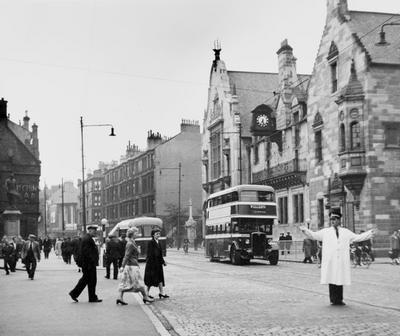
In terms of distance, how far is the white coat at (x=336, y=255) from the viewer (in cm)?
1299

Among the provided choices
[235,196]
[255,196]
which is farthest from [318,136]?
[235,196]

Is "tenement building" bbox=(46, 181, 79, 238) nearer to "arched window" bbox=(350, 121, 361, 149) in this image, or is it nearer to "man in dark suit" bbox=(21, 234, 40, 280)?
"arched window" bbox=(350, 121, 361, 149)

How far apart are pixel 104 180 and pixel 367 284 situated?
94.5m

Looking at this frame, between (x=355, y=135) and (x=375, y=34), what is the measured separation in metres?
6.08

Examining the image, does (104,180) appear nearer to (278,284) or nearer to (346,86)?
(346,86)

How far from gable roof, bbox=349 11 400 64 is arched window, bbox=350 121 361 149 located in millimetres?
3516

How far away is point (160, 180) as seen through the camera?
268ft

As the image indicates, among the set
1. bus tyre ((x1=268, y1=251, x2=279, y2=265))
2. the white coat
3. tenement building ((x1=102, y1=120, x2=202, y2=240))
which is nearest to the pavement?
the white coat

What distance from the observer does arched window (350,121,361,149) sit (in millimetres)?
36438

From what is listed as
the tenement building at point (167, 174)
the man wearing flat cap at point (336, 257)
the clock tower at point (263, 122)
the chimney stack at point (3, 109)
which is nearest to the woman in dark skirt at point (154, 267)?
the man wearing flat cap at point (336, 257)

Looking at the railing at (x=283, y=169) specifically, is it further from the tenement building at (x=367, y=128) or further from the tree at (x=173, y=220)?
the tree at (x=173, y=220)

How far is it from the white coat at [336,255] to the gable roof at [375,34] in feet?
80.4

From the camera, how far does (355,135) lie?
36625mm

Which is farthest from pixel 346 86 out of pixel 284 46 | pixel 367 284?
pixel 367 284
